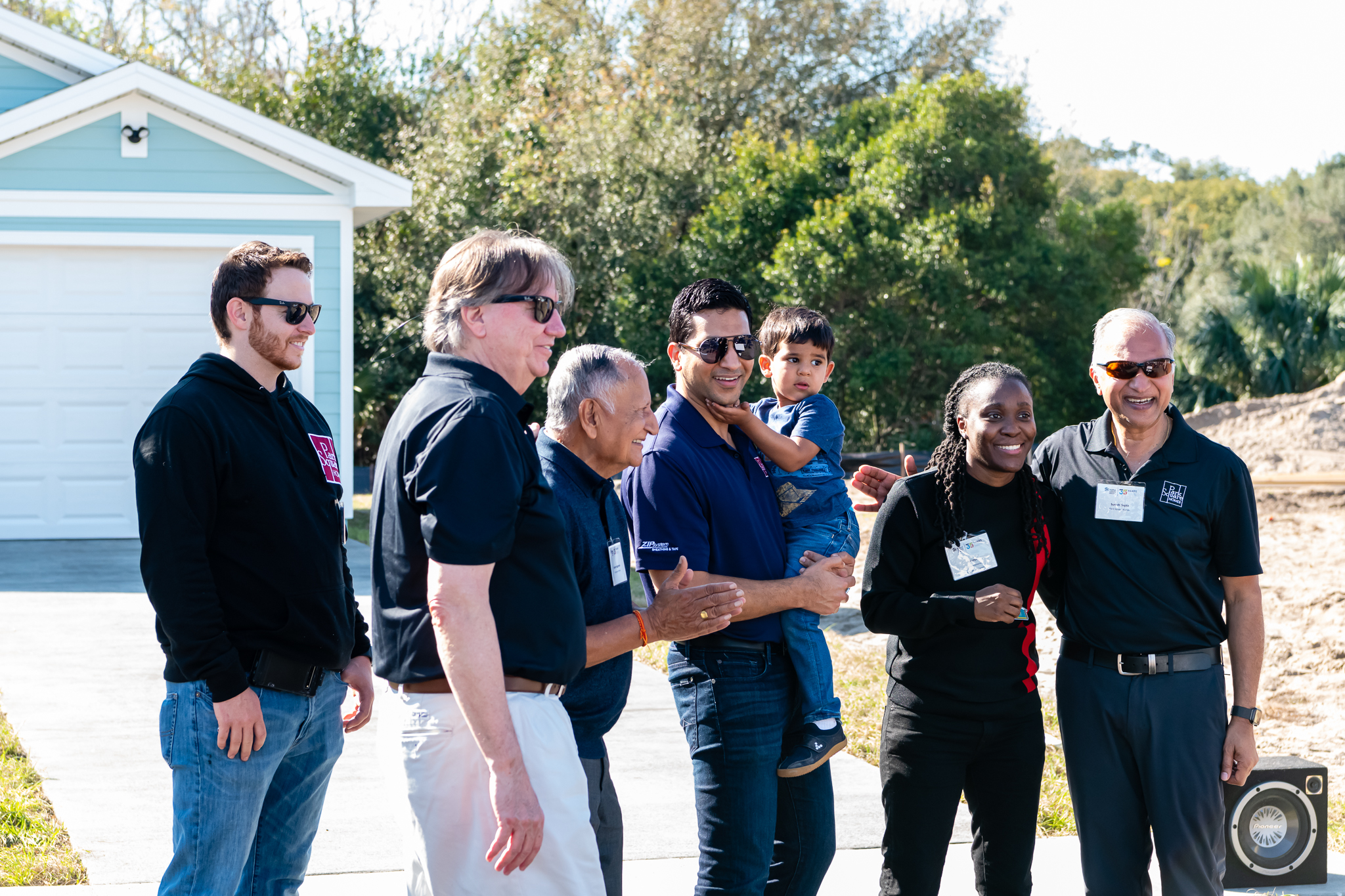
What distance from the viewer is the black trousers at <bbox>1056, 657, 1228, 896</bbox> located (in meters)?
3.49

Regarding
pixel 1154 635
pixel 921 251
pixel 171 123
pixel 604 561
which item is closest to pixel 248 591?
pixel 604 561

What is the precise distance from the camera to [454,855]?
2477mm

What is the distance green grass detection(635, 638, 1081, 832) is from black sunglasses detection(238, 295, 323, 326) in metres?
2.35

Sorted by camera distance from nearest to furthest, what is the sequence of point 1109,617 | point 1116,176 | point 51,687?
point 1109,617 < point 51,687 < point 1116,176

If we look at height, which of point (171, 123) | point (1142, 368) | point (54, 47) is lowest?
point (1142, 368)

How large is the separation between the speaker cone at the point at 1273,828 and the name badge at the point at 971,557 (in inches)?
63.0

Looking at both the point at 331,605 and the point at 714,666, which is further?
the point at 714,666

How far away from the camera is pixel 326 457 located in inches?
128

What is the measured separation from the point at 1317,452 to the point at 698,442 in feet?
50.4

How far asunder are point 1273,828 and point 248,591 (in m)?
3.64

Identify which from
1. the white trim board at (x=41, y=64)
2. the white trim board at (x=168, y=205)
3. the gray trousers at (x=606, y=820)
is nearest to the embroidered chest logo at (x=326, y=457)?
the gray trousers at (x=606, y=820)

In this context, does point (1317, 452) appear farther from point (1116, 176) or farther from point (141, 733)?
point (1116, 176)

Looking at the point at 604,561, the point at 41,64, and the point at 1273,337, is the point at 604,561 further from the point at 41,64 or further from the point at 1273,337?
the point at 1273,337

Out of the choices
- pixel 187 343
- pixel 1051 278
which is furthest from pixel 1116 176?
pixel 187 343
